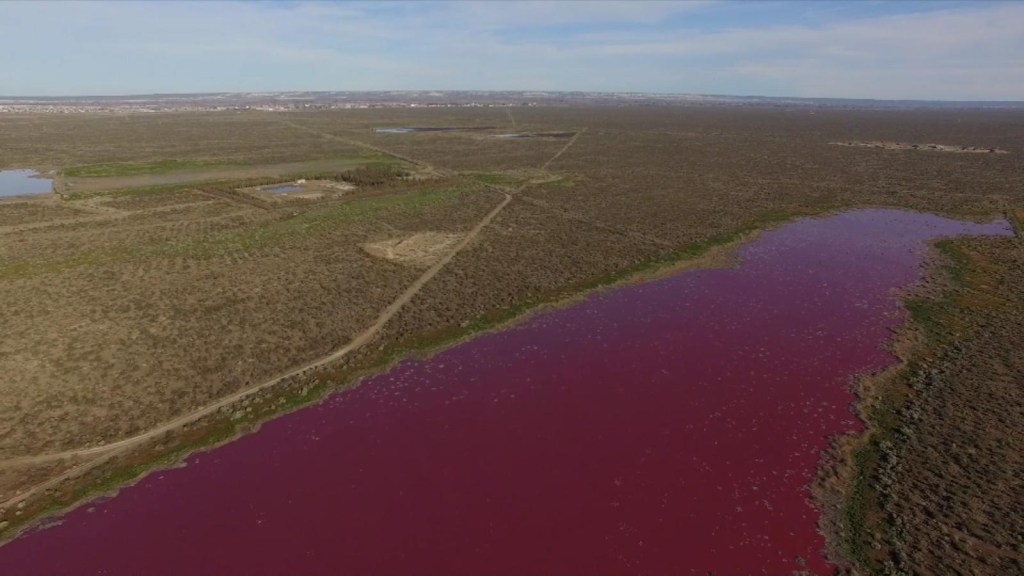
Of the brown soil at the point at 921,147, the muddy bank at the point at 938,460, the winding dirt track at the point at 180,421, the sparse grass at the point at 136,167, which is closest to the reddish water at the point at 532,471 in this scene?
the muddy bank at the point at 938,460

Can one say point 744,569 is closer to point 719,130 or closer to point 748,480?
A: point 748,480

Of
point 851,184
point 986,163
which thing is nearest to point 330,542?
point 851,184

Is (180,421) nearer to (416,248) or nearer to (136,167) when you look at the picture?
(416,248)

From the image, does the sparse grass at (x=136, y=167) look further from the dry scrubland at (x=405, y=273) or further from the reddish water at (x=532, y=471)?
the reddish water at (x=532, y=471)

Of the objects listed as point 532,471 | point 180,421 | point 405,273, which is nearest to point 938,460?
point 532,471

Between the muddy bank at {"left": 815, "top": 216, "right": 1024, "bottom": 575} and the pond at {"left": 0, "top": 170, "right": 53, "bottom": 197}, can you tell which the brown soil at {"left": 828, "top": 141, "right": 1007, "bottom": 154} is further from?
the pond at {"left": 0, "top": 170, "right": 53, "bottom": 197}
